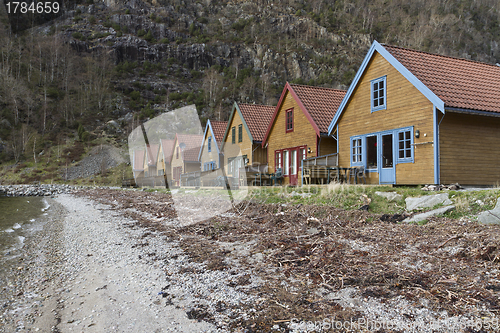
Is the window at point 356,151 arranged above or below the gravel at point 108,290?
above

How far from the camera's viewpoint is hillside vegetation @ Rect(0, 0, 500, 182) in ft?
244

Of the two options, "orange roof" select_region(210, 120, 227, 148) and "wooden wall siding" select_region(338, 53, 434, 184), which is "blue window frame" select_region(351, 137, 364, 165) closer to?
"wooden wall siding" select_region(338, 53, 434, 184)

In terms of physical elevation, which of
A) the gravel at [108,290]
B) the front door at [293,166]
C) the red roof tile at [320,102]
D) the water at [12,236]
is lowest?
the water at [12,236]

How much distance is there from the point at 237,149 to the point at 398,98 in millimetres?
14904

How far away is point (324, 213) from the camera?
936 centimetres

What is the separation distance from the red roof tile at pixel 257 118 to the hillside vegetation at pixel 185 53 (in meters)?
47.6

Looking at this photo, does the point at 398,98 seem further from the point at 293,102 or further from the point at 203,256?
the point at 203,256

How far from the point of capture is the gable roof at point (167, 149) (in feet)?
134

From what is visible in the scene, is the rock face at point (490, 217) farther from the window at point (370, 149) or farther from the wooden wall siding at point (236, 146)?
A: the wooden wall siding at point (236, 146)

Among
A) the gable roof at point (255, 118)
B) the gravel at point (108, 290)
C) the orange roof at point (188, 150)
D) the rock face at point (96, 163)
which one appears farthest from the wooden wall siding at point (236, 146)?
the rock face at point (96, 163)

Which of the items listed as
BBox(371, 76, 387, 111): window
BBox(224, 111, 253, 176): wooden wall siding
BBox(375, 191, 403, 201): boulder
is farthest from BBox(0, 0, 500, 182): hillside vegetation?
BBox(375, 191, 403, 201): boulder

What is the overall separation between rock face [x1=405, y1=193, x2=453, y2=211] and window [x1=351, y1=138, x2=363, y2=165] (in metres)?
6.29

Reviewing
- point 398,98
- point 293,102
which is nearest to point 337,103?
point 293,102

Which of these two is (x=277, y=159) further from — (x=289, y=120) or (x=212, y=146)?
(x=212, y=146)
